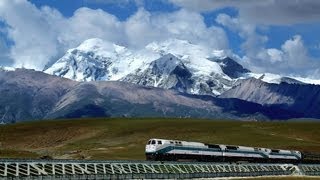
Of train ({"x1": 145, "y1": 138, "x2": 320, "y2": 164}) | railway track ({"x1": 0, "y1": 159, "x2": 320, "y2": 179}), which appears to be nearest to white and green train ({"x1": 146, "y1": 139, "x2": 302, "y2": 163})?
train ({"x1": 145, "y1": 138, "x2": 320, "y2": 164})

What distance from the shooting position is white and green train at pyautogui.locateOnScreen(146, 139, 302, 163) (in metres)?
128

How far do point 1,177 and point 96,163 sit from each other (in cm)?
2073

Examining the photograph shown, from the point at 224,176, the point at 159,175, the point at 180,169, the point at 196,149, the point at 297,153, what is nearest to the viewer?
the point at 159,175

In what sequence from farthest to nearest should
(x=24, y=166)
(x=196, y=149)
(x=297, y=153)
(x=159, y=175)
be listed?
Answer: (x=297, y=153)
(x=196, y=149)
(x=159, y=175)
(x=24, y=166)

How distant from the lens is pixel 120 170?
328ft

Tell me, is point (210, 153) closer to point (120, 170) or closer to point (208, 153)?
point (208, 153)

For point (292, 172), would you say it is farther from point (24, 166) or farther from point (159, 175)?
point (24, 166)

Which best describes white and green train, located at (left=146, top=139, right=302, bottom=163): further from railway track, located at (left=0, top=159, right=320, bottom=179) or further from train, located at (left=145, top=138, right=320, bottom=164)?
railway track, located at (left=0, top=159, right=320, bottom=179)

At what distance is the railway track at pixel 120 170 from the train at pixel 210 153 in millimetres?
9928

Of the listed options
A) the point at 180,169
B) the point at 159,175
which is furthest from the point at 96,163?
A: the point at 180,169

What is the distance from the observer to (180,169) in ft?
367

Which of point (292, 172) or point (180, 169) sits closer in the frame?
point (180, 169)

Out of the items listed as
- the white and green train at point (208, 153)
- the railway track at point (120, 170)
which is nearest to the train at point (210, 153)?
the white and green train at point (208, 153)

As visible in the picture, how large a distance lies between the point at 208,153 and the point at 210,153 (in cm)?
53
